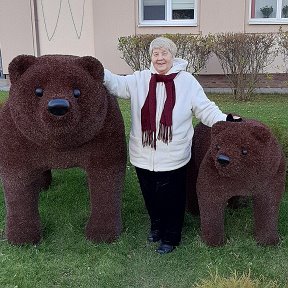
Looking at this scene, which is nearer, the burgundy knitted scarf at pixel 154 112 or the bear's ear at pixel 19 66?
the bear's ear at pixel 19 66

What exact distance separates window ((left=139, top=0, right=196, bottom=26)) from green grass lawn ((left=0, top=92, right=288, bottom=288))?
25.8ft

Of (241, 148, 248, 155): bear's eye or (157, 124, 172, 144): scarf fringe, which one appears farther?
(157, 124, 172, 144): scarf fringe

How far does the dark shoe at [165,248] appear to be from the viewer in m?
4.01

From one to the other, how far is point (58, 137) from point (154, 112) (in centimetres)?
78

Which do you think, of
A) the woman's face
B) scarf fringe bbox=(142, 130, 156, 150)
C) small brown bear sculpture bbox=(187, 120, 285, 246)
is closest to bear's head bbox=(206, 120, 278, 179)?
small brown bear sculpture bbox=(187, 120, 285, 246)

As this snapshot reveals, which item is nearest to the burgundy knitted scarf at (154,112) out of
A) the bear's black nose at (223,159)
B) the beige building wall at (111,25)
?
the bear's black nose at (223,159)

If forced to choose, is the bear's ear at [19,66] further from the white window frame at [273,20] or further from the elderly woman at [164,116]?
the white window frame at [273,20]

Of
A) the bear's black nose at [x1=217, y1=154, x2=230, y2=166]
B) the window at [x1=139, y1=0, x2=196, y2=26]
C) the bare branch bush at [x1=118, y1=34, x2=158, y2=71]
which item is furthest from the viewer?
the window at [x1=139, y1=0, x2=196, y2=26]

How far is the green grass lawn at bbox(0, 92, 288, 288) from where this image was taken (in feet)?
11.8

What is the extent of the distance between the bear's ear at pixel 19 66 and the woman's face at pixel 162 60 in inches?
36.3

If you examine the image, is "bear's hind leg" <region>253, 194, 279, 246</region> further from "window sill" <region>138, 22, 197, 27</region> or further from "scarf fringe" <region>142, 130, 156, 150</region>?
"window sill" <region>138, 22, 197, 27</region>

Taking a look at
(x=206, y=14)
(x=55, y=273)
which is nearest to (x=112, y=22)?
(x=206, y=14)

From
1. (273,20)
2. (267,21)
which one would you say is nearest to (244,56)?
(267,21)

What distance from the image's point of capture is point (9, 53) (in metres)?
12.5
